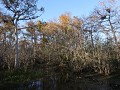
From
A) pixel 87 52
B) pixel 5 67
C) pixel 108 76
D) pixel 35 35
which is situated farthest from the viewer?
pixel 35 35

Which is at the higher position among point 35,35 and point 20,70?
point 35,35

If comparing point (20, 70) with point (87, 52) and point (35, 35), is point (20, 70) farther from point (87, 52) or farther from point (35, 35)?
point (35, 35)

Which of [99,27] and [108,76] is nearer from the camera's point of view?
[108,76]

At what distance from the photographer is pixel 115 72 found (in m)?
18.1

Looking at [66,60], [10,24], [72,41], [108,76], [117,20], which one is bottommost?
[108,76]

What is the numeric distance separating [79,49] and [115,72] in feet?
12.3

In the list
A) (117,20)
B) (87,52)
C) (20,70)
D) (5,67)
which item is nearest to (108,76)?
(87,52)

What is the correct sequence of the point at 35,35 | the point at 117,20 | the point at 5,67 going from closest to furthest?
the point at 5,67
the point at 117,20
the point at 35,35

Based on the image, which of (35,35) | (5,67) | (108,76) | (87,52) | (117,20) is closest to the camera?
(108,76)

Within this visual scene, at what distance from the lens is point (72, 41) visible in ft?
76.0

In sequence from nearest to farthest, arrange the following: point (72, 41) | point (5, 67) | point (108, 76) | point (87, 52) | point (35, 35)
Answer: point (108, 76) → point (87, 52) → point (5, 67) → point (72, 41) → point (35, 35)

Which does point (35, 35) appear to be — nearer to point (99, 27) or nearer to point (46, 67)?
point (99, 27)

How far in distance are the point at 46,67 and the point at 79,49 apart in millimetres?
4574

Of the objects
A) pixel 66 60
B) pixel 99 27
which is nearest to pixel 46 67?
A: pixel 66 60
